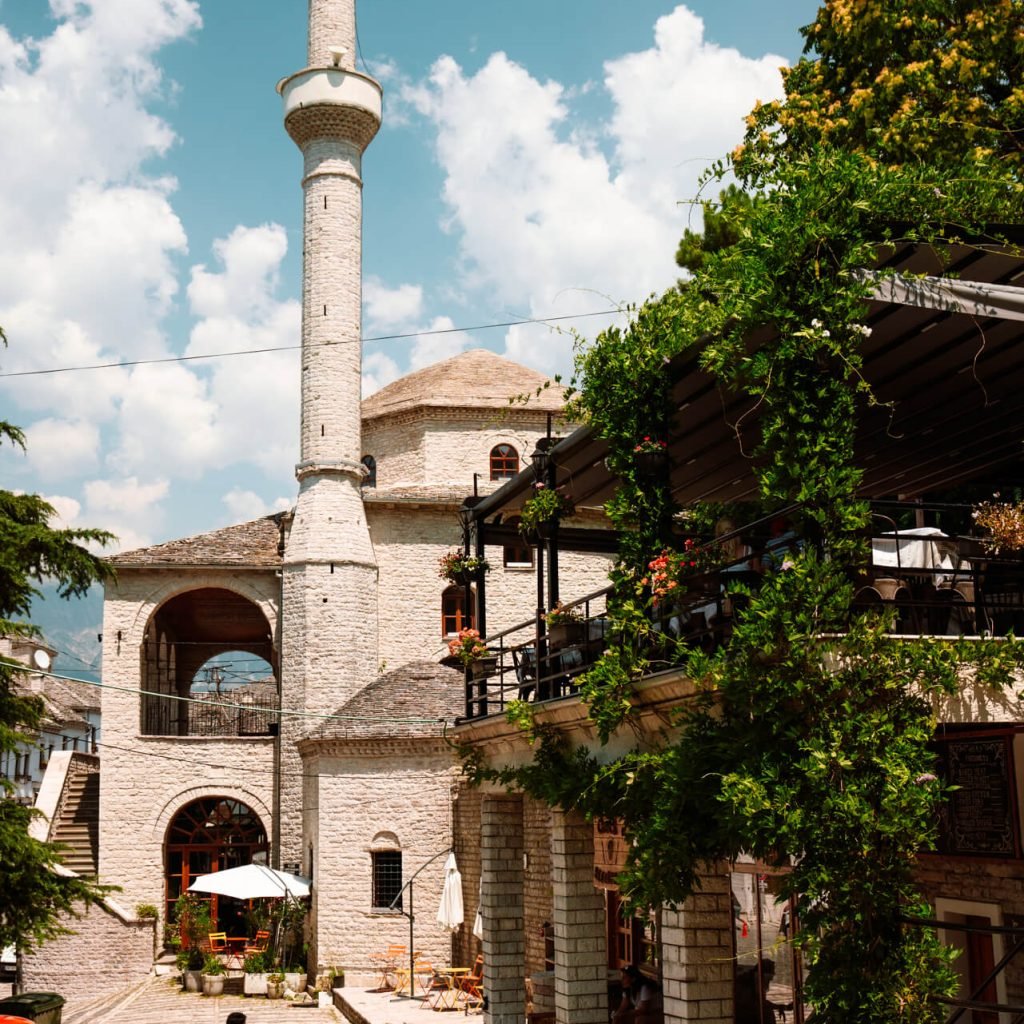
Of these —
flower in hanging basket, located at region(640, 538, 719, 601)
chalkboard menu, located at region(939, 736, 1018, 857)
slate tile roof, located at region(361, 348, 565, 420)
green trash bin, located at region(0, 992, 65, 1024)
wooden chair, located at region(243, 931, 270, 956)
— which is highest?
slate tile roof, located at region(361, 348, 565, 420)

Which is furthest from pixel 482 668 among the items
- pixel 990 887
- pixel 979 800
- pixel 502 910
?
pixel 990 887

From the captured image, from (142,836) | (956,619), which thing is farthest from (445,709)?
(956,619)

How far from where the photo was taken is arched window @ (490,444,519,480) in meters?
34.1

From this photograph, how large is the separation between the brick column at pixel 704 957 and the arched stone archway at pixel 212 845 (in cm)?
2284

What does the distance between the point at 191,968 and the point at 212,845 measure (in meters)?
5.16

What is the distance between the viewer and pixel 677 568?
375 inches

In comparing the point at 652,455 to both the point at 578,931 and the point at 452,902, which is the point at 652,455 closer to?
the point at 578,931

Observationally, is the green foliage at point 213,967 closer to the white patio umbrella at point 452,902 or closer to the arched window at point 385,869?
the arched window at point 385,869

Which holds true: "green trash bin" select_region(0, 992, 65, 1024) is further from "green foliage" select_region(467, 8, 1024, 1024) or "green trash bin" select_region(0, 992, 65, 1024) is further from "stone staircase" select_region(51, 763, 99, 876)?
"stone staircase" select_region(51, 763, 99, 876)

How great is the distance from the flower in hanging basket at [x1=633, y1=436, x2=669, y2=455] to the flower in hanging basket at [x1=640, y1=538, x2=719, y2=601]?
0.93 metres

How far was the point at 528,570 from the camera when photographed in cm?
3203

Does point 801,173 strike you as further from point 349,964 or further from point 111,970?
point 111,970

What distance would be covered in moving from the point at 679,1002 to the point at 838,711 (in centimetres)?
316

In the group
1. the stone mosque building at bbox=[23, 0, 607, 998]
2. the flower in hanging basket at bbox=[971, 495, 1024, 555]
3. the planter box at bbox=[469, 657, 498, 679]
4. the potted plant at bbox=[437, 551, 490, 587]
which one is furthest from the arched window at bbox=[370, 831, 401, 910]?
the flower in hanging basket at bbox=[971, 495, 1024, 555]
